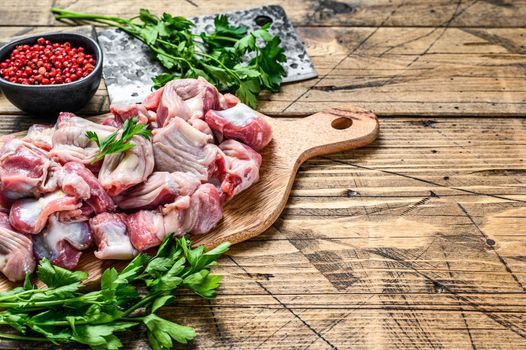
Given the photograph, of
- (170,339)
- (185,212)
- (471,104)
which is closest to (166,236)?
(185,212)

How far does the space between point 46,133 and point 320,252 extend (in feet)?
4.46

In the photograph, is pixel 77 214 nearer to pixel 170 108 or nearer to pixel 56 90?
pixel 170 108

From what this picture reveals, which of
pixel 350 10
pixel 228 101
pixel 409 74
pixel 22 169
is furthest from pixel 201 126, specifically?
pixel 350 10

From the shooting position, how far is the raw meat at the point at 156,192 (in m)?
2.90

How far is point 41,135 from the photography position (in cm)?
318

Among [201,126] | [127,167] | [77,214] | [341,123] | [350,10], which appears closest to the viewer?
[77,214]

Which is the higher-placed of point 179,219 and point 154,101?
point 154,101

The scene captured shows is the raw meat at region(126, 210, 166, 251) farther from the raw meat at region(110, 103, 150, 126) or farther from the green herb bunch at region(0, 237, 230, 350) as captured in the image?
the raw meat at region(110, 103, 150, 126)

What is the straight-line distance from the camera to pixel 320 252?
3.02 metres

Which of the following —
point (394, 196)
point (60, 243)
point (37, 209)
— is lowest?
point (394, 196)

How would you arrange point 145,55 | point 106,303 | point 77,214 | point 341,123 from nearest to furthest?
point 106,303 < point 77,214 < point 341,123 < point 145,55

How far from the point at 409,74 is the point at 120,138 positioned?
1.84 metres

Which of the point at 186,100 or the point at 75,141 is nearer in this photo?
the point at 75,141

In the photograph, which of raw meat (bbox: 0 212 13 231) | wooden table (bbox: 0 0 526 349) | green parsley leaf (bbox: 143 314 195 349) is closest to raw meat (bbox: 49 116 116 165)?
raw meat (bbox: 0 212 13 231)
